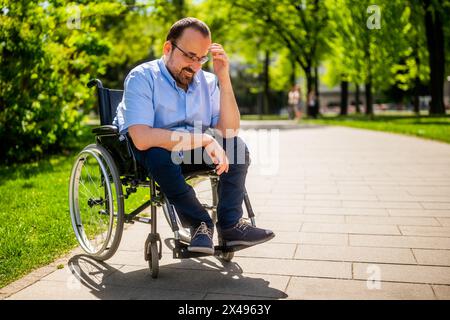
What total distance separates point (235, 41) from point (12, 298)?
108ft

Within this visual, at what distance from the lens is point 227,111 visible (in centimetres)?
346

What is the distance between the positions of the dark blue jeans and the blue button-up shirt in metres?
0.20

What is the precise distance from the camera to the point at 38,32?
851cm

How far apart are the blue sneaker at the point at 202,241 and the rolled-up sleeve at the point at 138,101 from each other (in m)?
0.70

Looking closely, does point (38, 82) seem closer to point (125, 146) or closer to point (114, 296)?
point (125, 146)

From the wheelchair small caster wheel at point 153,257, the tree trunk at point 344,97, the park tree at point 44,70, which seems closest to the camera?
the wheelchair small caster wheel at point 153,257

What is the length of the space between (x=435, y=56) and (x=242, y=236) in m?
21.5

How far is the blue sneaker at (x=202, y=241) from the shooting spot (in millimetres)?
2959

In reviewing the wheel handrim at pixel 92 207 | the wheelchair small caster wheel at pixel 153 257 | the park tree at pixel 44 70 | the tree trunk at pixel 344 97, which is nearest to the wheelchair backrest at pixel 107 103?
the wheel handrim at pixel 92 207

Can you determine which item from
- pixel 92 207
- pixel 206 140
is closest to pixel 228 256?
pixel 206 140

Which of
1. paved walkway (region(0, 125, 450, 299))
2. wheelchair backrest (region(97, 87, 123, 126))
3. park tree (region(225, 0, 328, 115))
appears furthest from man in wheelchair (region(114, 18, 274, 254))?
park tree (region(225, 0, 328, 115))

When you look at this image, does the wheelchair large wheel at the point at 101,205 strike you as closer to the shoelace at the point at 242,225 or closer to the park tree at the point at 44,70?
the shoelace at the point at 242,225

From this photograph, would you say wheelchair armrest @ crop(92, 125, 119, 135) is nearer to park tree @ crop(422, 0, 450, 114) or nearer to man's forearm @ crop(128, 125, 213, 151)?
man's forearm @ crop(128, 125, 213, 151)

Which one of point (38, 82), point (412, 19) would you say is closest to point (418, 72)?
point (412, 19)
